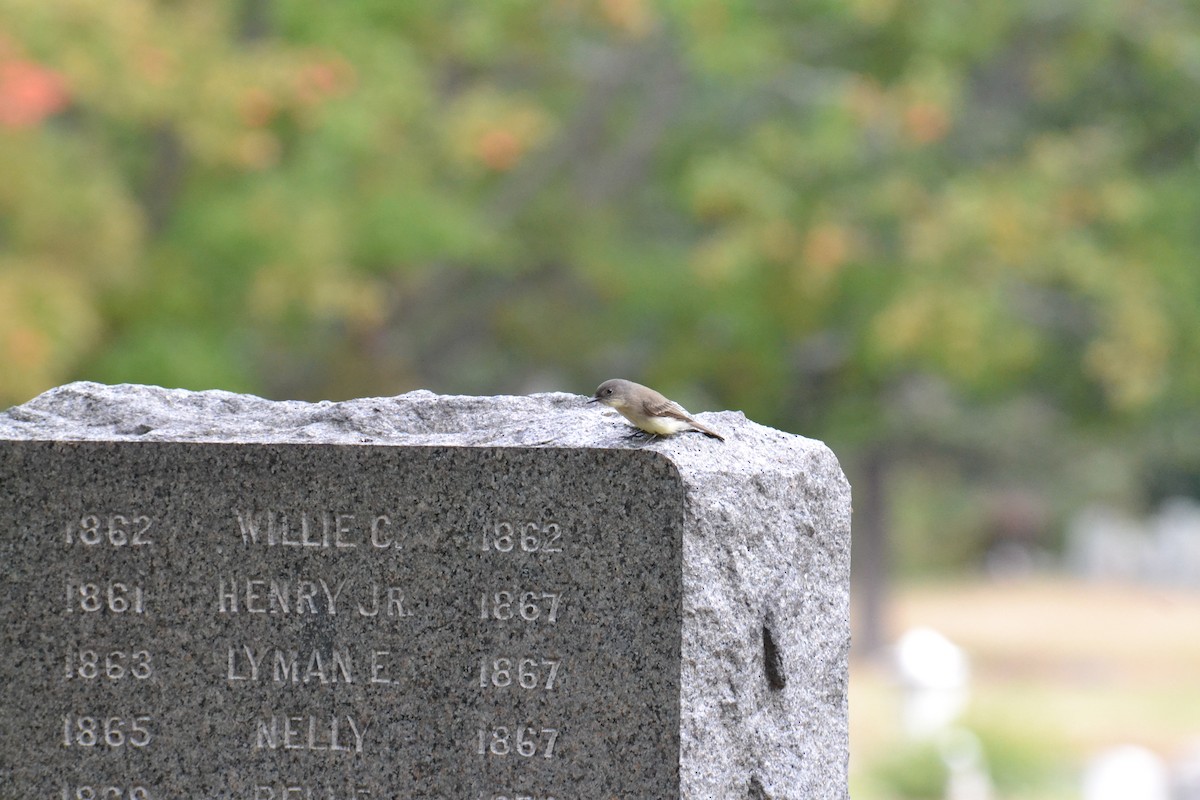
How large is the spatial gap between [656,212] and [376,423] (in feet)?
36.8

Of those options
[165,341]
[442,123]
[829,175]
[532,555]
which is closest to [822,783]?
[532,555]

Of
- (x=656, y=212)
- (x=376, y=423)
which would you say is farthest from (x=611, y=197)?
(x=376, y=423)

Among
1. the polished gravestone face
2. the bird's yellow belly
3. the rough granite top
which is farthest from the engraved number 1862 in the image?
the bird's yellow belly

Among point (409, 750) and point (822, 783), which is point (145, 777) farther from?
point (822, 783)

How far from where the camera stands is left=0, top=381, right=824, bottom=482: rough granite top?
356 centimetres

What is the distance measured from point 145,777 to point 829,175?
8849 millimetres

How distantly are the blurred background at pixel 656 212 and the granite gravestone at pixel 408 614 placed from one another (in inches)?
192

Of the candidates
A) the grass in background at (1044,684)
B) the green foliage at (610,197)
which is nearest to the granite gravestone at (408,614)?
the green foliage at (610,197)

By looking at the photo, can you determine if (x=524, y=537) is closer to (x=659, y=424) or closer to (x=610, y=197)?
(x=659, y=424)

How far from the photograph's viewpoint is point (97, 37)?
8656 mm

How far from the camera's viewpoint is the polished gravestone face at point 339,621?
3.40 meters

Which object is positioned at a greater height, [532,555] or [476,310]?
[476,310]

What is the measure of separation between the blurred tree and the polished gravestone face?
4868 millimetres

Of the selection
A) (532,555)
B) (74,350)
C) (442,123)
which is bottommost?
(532,555)
